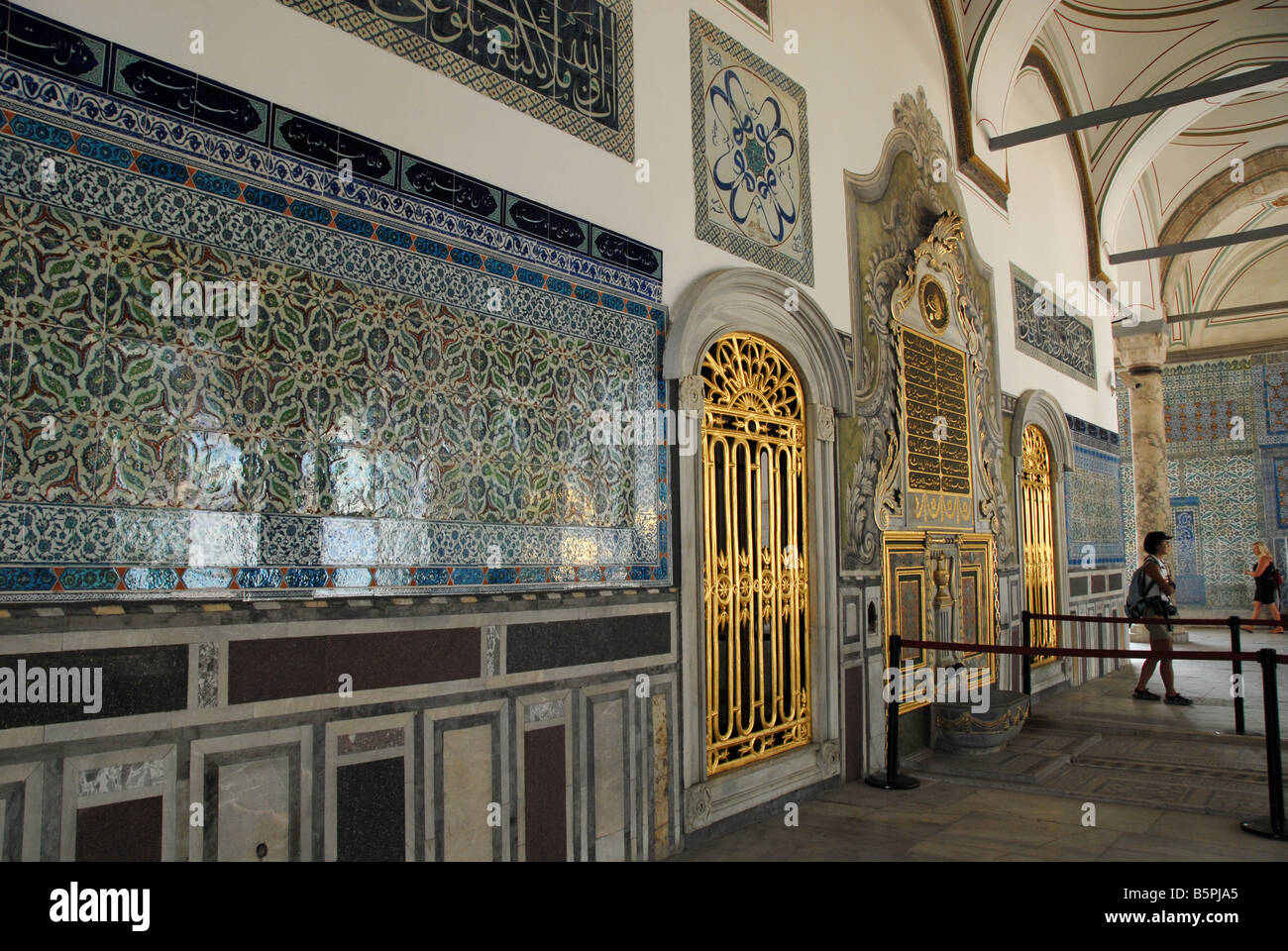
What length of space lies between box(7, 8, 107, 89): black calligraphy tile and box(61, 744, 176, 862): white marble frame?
1.45 meters

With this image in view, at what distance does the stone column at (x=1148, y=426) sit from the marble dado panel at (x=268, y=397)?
1050 centimetres

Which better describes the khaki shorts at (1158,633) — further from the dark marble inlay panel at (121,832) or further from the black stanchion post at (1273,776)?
the dark marble inlay panel at (121,832)

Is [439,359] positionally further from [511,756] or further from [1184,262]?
[1184,262]

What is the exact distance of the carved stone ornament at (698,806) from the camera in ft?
11.0

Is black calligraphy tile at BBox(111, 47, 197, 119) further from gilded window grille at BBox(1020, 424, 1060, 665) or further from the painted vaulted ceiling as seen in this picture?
gilded window grille at BBox(1020, 424, 1060, 665)

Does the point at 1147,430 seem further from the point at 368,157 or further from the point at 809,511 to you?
the point at 368,157

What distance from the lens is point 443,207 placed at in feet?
8.84

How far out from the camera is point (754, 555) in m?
3.96

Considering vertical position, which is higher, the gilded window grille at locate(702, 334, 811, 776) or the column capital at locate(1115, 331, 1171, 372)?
the column capital at locate(1115, 331, 1171, 372)

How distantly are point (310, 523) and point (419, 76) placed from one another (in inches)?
54.8

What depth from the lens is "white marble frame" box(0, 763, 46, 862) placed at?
5.80ft

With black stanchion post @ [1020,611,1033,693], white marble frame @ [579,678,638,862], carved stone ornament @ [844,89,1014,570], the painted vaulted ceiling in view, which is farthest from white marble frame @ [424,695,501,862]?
the painted vaulted ceiling

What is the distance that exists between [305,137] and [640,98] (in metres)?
1.58

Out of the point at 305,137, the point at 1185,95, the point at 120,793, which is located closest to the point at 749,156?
the point at 305,137
